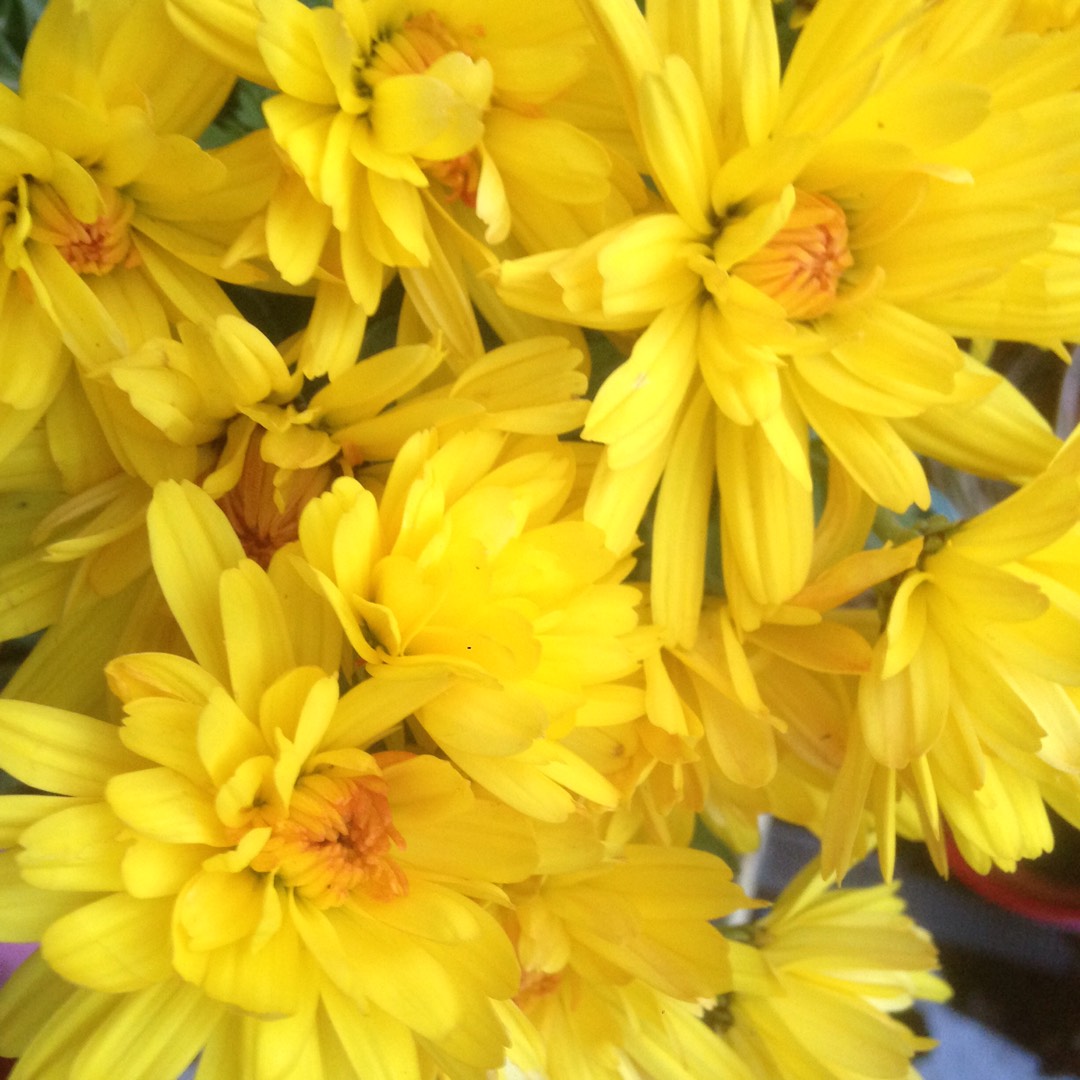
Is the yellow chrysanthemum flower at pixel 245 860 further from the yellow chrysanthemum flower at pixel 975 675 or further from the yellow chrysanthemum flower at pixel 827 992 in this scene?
the yellow chrysanthemum flower at pixel 827 992

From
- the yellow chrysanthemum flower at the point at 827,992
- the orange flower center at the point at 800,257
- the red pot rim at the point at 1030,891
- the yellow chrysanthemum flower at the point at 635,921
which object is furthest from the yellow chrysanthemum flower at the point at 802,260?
the red pot rim at the point at 1030,891

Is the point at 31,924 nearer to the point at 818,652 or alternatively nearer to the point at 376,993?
the point at 376,993

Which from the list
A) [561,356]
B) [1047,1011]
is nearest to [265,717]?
[561,356]

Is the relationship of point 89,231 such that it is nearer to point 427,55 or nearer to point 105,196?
point 105,196

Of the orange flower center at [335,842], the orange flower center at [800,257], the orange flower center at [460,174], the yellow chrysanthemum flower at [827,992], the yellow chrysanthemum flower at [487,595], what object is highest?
the orange flower center at [460,174]

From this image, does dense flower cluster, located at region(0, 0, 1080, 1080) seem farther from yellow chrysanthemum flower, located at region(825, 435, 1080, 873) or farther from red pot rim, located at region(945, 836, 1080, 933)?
red pot rim, located at region(945, 836, 1080, 933)
